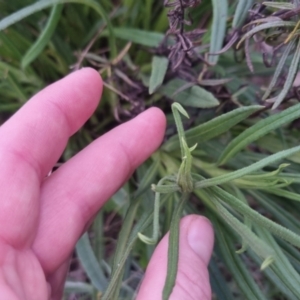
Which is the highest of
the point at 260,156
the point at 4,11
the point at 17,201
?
the point at 4,11

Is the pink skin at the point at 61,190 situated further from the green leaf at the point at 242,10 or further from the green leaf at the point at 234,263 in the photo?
the green leaf at the point at 242,10

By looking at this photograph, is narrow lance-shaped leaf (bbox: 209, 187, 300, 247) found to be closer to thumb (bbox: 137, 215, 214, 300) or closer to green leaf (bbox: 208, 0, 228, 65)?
thumb (bbox: 137, 215, 214, 300)

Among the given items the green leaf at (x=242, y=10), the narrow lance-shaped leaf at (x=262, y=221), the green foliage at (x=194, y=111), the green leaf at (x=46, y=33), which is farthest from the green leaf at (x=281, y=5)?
the green leaf at (x=46, y=33)

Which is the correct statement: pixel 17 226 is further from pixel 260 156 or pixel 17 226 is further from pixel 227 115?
pixel 260 156

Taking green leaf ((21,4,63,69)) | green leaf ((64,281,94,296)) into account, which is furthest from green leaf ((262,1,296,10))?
green leaf ((64,281,94,296))

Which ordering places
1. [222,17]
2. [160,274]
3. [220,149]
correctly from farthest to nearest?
[220,149] → [222,17] → [160,274]

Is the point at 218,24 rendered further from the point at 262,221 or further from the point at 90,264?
the point at 90,264

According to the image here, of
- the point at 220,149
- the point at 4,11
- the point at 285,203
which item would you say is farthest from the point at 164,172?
the point at 4,11

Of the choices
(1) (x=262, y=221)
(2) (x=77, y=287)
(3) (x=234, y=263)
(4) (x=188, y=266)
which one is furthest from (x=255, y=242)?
(2) (x=77, y=287)
